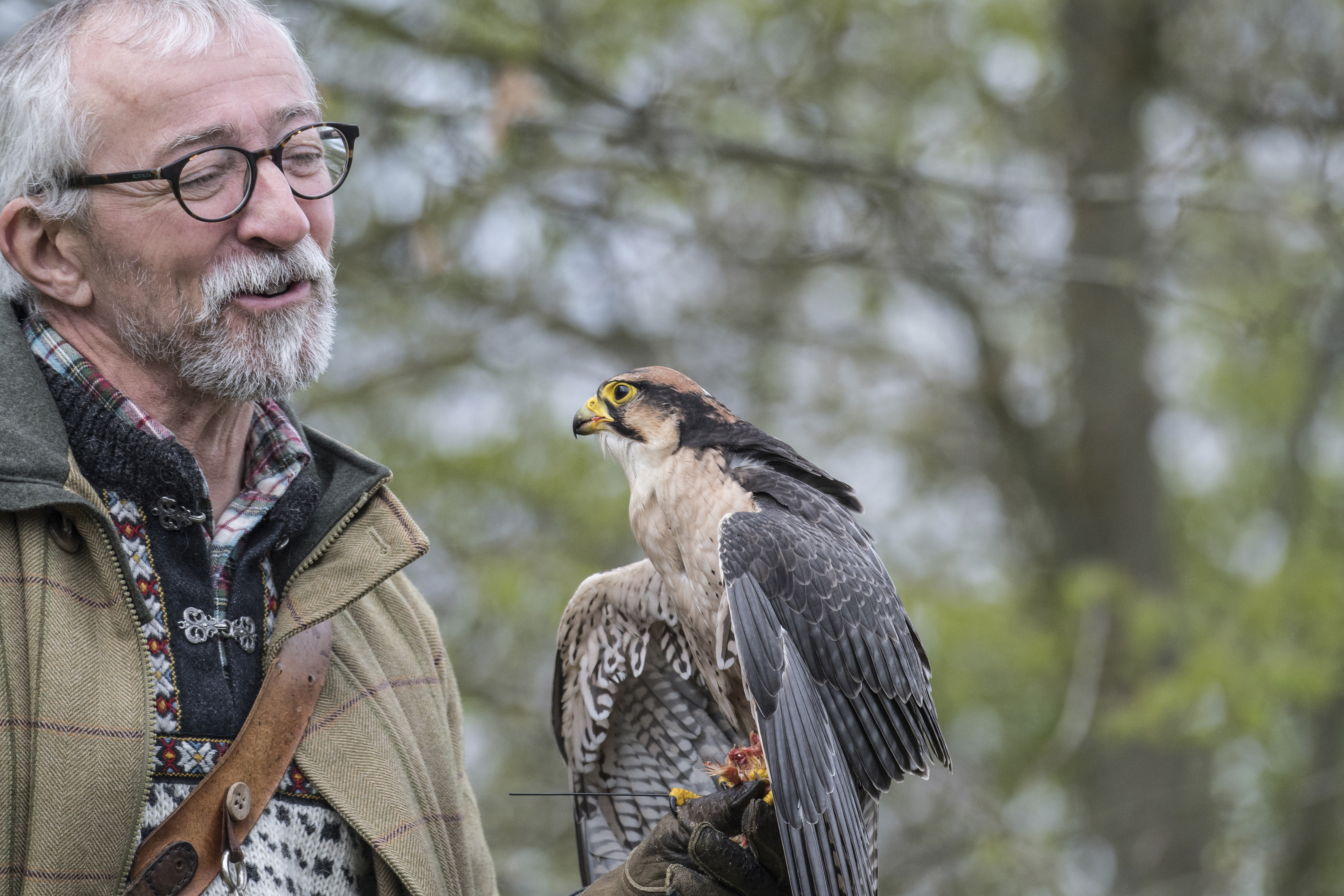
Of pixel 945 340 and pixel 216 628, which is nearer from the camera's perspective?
pixel 216 628

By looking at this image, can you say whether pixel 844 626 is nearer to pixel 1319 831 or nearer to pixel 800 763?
pixel 800 763

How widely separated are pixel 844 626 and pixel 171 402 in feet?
4.49

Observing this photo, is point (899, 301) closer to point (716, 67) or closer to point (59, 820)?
point (716, 67)

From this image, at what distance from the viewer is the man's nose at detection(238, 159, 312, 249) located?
217 cm

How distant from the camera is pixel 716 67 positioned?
659 cm

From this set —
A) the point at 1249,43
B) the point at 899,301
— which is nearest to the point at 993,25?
the point at 1249,43

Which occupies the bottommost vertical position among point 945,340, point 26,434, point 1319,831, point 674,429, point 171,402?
point 26,434

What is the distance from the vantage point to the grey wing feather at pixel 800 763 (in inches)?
88.3

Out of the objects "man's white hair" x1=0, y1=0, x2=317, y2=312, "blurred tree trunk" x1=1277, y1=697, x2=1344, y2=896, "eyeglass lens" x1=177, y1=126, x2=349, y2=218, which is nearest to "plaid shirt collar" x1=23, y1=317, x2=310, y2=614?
"man's white hair" x1=0, y1=0, x2=317, y2=312

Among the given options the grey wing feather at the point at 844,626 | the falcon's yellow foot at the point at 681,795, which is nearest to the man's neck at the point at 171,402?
the grey wing feather at the point at 844,626

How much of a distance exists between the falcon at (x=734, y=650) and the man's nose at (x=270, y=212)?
983mm

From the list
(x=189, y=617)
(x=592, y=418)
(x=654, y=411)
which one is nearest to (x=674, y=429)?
(x=654, y=411)

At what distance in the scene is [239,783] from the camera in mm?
2008

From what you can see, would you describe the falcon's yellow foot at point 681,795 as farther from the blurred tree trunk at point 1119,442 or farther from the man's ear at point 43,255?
the blurred tree trunk at point 1119,442
